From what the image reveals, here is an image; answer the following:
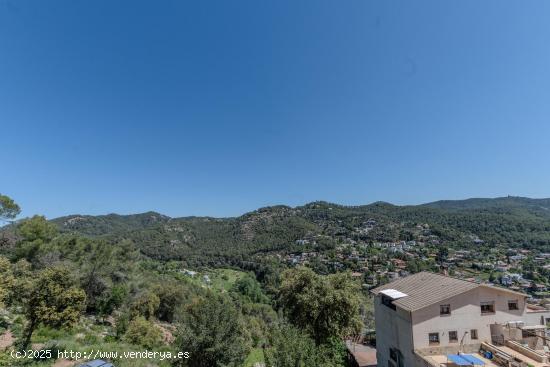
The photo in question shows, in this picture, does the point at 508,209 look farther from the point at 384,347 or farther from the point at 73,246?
the point at 73,246

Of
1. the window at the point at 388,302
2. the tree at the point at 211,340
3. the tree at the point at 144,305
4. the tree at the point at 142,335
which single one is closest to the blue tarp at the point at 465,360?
the window at the point at 388,302

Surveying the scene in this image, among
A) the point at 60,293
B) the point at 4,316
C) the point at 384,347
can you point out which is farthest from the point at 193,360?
the point at 384,347

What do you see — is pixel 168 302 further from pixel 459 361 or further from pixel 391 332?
pixel 459 361

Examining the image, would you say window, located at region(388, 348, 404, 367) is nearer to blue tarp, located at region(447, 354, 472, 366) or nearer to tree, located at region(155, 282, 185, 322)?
blue tarp, located at region(447, 354, 472, 366)

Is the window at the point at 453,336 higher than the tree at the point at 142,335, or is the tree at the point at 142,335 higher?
the window at the point at 453,336

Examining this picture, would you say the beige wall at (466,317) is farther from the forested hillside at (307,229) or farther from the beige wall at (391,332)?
the forested hillside at (307,229)

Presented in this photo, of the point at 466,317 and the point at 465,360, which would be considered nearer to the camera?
the point at 465,360

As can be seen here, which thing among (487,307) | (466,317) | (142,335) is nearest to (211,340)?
(142,335)
